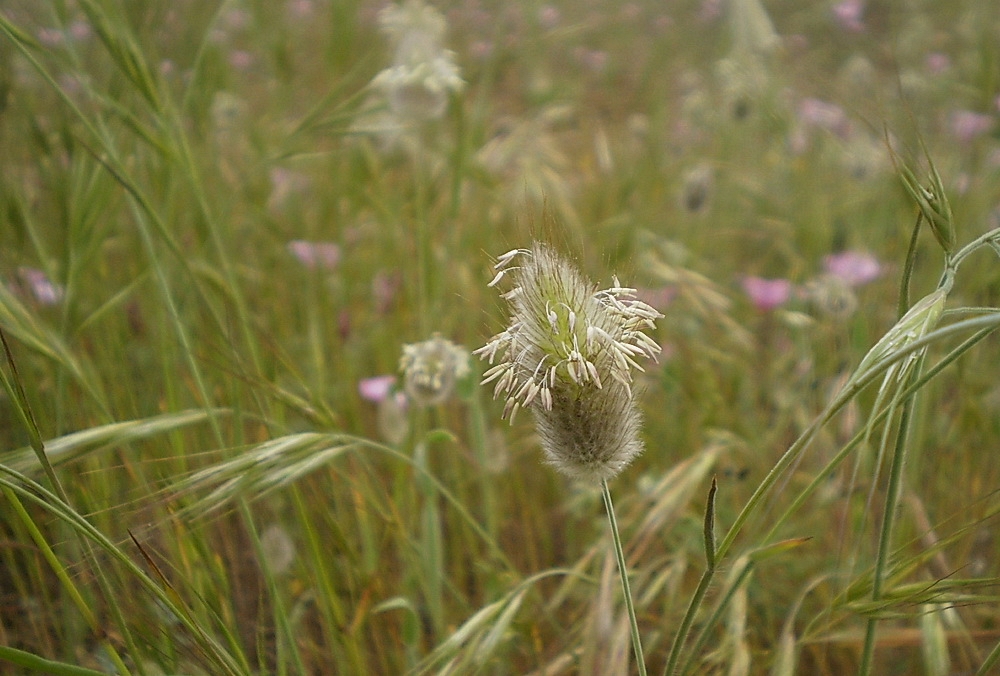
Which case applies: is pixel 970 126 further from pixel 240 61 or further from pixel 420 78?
pixel 240 61

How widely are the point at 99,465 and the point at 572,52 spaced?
124 inches

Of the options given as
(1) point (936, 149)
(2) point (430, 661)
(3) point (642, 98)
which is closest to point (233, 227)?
(2) point (430, 661)

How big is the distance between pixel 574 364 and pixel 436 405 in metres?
0.70

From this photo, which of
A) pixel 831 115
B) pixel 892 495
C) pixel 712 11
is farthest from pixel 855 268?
pixel 712 11

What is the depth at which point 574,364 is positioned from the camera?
1.67 feet

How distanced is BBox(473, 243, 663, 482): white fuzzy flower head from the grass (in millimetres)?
56

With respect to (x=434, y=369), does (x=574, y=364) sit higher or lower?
higher

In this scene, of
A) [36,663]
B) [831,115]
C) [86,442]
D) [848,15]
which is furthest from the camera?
[848,15]

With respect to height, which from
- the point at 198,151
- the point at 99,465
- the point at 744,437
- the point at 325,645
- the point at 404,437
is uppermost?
the point at 198,151

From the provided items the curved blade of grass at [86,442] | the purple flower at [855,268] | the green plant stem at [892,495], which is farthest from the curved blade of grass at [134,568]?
the purple flower at [855,268]

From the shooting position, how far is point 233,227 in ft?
5.87

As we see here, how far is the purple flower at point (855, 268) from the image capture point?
4.73ft

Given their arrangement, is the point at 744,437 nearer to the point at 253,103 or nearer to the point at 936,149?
the point at 936,149

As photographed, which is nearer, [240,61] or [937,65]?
[937,65]
